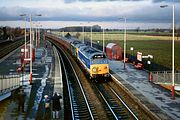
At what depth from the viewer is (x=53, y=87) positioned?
26.4 m

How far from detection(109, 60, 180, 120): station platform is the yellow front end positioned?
5.44 feet

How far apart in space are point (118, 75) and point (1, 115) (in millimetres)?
18507

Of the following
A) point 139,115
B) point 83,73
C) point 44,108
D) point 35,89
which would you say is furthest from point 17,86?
point 83,73

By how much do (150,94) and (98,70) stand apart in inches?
308

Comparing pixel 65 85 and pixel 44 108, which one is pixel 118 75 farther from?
pixel 44 108

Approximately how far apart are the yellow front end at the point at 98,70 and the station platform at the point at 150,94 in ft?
5.44

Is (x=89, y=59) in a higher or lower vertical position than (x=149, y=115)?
higher

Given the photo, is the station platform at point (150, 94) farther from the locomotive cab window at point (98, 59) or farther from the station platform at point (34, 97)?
the station platform at point (34, 97)

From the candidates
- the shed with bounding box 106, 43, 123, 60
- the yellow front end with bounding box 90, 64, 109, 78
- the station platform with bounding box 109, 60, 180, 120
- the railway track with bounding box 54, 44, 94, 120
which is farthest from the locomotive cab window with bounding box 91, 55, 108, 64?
the shed with bounding box 106, 43, 123, 60

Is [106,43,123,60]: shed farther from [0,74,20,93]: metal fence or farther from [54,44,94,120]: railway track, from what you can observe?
[0,74,20,93]: metal fence

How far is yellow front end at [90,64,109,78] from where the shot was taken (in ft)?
101

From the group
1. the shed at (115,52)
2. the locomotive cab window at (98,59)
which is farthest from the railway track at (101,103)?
the shed at (115,52)

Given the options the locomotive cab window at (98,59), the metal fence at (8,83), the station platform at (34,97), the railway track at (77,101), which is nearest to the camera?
the station platform at (34,97)

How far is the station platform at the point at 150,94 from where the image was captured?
18938 millimetres
